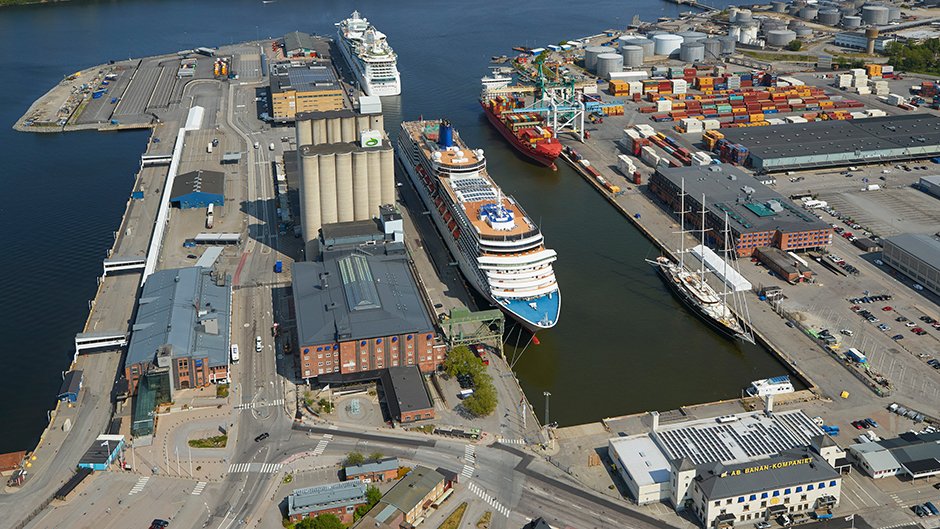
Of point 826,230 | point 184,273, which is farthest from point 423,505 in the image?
point 826,230

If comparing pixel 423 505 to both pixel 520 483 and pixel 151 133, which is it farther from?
pixel 151 133

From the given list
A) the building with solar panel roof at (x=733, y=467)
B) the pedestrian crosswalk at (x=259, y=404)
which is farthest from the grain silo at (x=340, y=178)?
the building with solar panel roof at (x=733, y=467)

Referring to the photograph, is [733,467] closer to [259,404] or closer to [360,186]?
[259,404]

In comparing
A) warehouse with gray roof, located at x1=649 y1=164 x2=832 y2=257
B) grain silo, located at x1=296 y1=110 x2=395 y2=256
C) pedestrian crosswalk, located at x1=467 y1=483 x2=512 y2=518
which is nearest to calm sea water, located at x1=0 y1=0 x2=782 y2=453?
warehouse with gray roof, located at x1=649 y1=164 x2=832 y2=257

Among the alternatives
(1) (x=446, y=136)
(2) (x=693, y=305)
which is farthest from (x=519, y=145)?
(2) (x=693, y=305)

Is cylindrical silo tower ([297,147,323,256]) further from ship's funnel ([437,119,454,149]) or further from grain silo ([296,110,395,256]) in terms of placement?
ship's funnel ([437,119,454,149])

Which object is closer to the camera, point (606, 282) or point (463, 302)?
point (463, 302)

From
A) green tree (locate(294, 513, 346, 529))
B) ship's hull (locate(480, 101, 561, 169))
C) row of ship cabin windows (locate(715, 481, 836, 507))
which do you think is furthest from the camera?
ship's hull (locate(480, 101, 561, 169))
